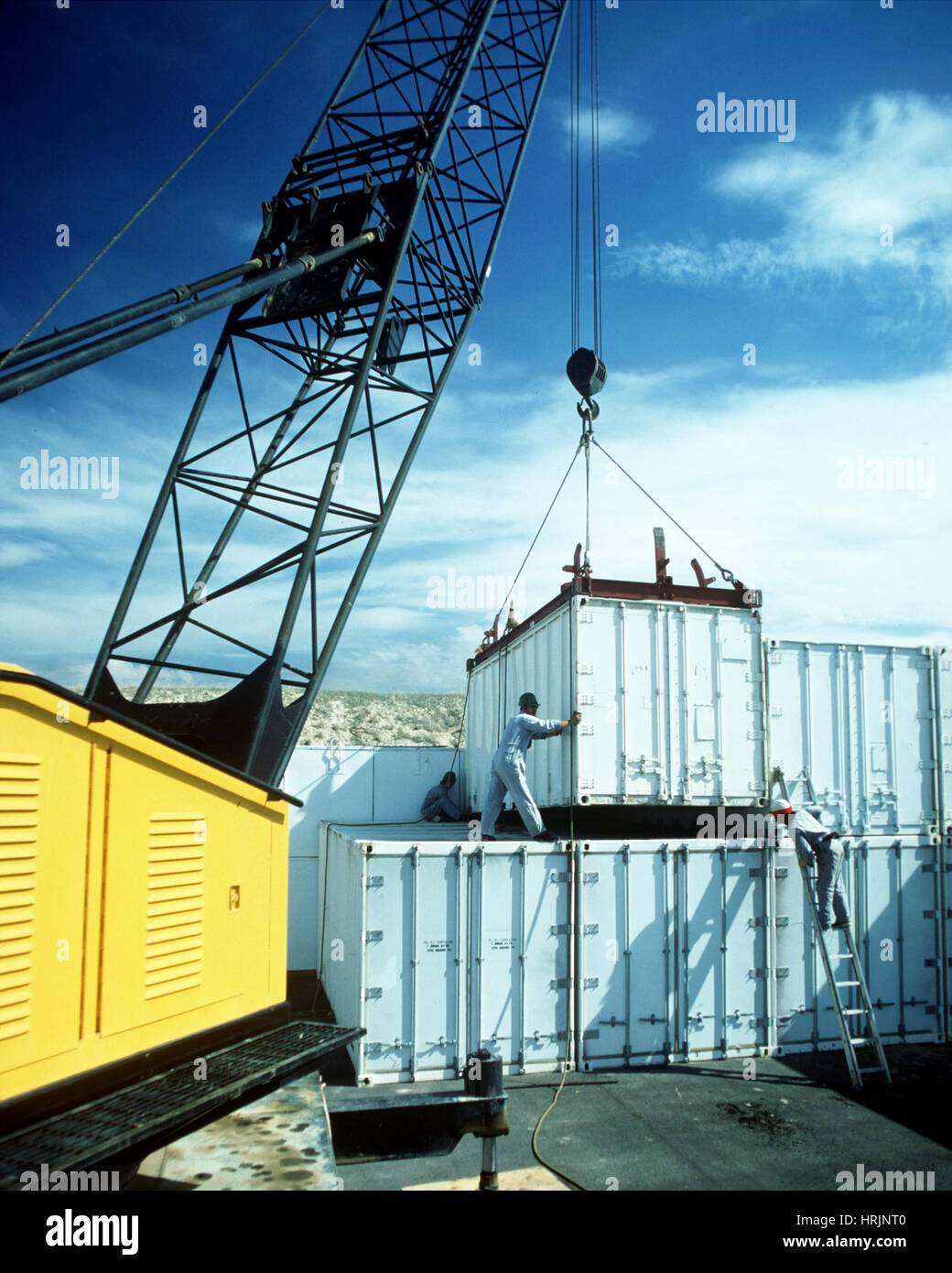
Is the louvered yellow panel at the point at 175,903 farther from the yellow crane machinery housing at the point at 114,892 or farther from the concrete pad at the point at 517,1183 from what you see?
the concrete pad at the point at 517,1183

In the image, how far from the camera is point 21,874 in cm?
342

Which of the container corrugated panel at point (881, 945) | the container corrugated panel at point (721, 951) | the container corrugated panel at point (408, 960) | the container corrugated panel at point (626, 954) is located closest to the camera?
the container corrugated panel at point (408, 960)

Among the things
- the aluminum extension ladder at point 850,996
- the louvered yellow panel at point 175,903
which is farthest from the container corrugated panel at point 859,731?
the louvered yellow panel at point 175,903

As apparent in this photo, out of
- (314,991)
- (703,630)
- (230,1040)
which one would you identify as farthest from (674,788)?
(230,1040)

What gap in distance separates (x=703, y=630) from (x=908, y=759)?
3495 mm

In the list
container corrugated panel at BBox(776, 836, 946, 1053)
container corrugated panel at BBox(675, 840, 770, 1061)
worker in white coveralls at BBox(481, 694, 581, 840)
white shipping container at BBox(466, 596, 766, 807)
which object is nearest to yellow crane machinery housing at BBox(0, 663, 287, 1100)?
worker in white coveralls at BBox(481, 694, 581, 840)

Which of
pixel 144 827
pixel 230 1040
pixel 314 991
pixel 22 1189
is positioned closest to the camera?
pixel 22 1189

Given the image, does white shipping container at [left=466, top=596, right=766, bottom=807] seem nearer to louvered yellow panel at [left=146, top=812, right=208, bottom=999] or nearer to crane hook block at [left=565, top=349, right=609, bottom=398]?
crane hook block at [left=565, top=349, right=609, bottom=398]

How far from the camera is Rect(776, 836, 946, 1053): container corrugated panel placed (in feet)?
34.5

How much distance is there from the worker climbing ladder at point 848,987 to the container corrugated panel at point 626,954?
66.6 inches

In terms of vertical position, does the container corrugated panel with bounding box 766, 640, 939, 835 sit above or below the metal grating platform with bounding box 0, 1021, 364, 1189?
above

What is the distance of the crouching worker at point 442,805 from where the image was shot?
54.1ft

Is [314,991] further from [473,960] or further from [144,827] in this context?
[144,827]

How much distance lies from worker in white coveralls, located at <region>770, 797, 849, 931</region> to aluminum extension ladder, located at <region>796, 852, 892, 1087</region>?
104 mm
